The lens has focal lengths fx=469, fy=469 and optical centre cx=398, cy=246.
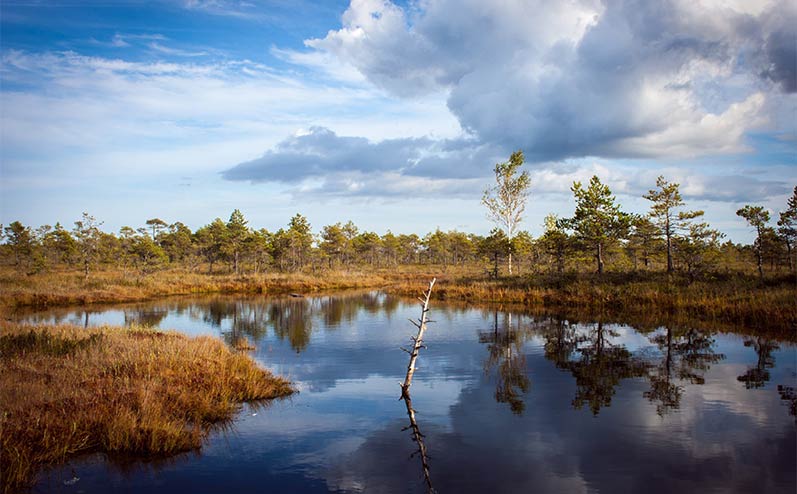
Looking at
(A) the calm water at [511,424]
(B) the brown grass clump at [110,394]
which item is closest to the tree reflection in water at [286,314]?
(A) the calm water at [511,424]

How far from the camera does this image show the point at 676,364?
18.4 m

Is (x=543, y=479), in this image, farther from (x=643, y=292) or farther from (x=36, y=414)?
(x=643, y=292)

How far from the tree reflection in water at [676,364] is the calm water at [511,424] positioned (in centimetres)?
8

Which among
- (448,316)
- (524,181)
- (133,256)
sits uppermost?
(524,181)

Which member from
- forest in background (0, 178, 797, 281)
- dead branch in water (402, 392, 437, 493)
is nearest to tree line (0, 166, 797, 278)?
forest in background (0, 178, 797, 281)

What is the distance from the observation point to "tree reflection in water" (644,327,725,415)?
563 inches

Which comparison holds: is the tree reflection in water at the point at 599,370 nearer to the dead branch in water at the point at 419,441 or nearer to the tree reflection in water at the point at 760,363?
the tree reflection in water at the point at 760,363

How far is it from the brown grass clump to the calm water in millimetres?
504

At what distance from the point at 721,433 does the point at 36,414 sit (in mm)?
15446

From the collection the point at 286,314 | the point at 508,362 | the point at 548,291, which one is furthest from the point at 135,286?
the point at 508,362

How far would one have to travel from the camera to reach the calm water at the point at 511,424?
9133 millimetres

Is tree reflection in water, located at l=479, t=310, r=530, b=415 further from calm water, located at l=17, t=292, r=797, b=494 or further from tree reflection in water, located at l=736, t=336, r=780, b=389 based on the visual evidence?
tree reflection in water, located at l=736, t=336, r=780, b=389

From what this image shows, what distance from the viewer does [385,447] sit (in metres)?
10.9

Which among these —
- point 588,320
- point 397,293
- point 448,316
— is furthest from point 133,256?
point 588,320
